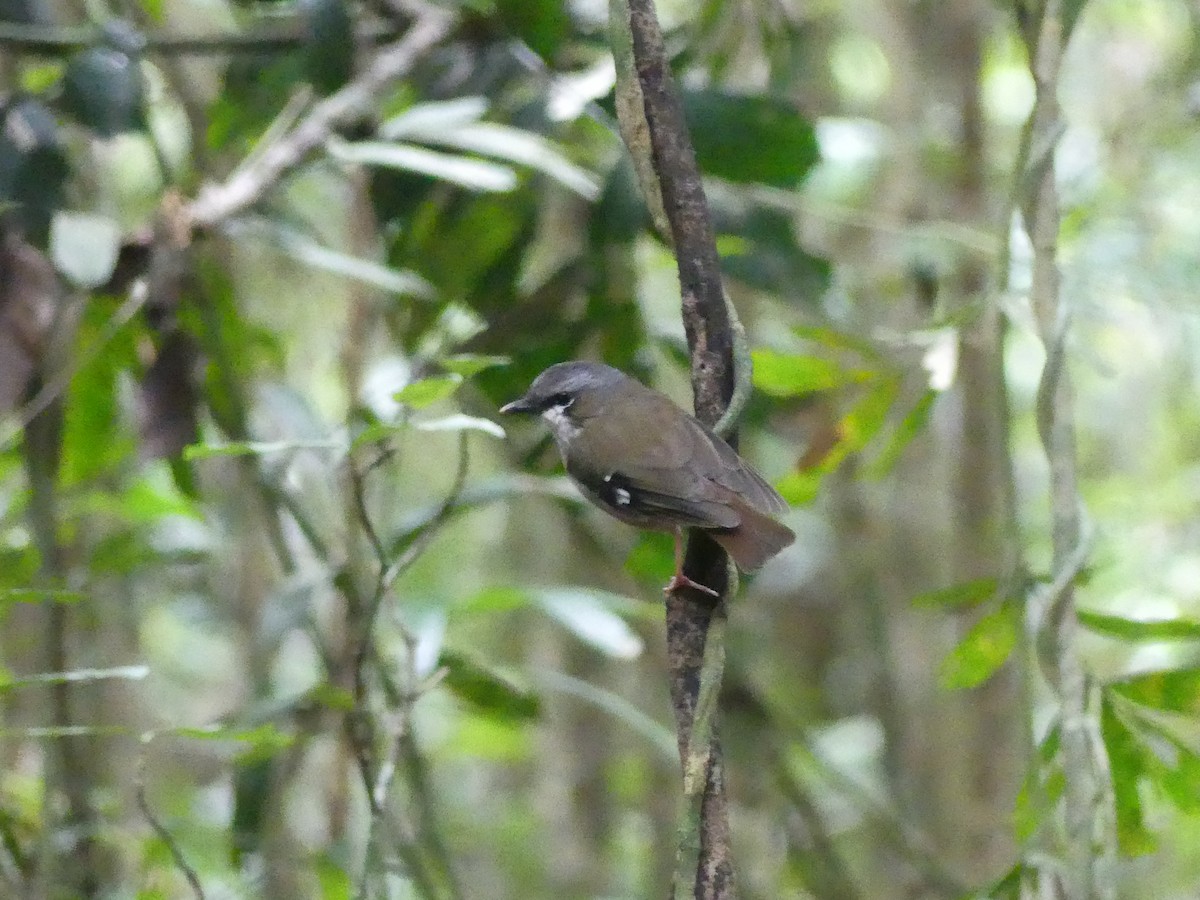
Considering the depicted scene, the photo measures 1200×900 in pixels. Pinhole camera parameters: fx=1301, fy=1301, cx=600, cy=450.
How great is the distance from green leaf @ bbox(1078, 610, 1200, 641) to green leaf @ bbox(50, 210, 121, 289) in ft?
4.79

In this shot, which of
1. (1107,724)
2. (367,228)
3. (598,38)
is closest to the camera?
(1107,724)

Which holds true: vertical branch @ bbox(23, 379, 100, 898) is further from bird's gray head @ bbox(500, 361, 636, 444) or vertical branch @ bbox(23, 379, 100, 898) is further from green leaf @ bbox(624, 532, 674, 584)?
green leaf @ bbox(624, 532, 674, 584)

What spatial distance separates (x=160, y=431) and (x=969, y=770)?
2.45 metres

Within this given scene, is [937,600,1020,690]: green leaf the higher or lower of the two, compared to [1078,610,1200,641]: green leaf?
lower

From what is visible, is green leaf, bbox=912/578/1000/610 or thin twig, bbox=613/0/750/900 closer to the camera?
thin twig, bbox=613/0/750/900

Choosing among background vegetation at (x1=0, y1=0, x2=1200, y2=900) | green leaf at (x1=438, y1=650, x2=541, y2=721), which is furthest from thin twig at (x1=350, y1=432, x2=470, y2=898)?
green leaf at (x1=438, y1=650, x2=541, y2=721)

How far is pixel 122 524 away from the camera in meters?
4.05

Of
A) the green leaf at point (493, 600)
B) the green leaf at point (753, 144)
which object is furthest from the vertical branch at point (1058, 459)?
the green leaf at point (493, 600)

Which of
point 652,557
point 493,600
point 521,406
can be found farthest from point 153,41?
point 652,557

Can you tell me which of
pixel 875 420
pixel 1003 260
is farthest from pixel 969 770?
pixel 1003 260

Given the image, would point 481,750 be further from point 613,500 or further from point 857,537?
point 613,500

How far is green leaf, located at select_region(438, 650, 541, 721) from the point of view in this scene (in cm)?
222

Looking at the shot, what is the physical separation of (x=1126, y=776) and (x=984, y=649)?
23 cm

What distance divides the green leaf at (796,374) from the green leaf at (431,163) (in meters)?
0.55
